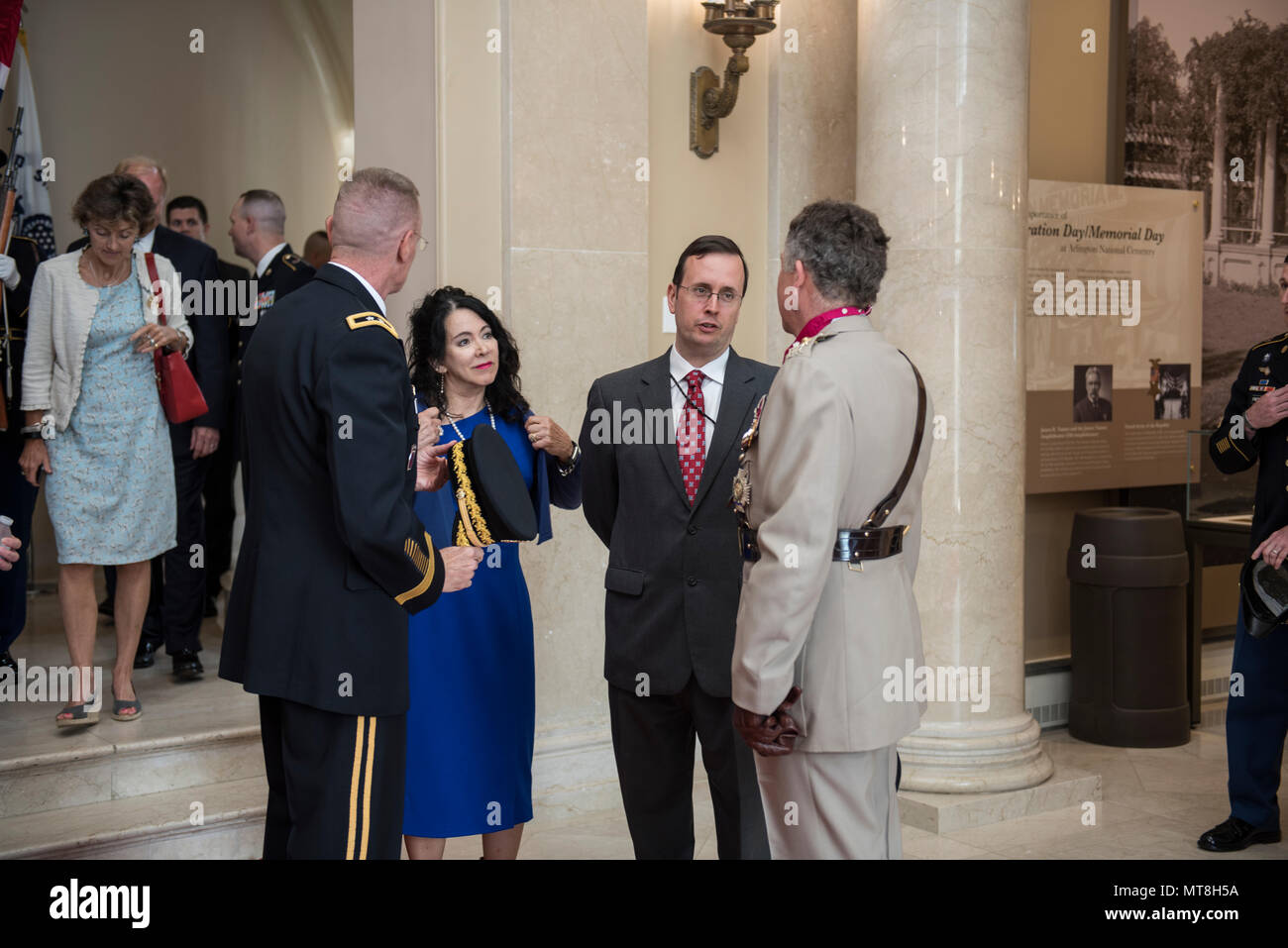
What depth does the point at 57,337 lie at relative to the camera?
14.0 ft

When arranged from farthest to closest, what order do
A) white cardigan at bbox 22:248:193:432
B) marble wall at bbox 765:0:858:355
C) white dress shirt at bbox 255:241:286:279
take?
white dress shirt at bbox 255:241:286:279, marble wall at bbox 765:0:858:355, white cardigan at bbox 22:248:193:432

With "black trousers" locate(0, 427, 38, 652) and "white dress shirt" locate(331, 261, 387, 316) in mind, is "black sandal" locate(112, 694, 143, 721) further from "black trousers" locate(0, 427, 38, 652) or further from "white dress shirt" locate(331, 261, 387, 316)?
"white dress shirt" locate(331, 261, 387, 316)

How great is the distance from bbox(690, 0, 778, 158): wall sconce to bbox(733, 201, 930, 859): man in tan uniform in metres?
2.31

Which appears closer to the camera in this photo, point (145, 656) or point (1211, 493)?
point (145, 656)

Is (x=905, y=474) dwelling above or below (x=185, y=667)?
above

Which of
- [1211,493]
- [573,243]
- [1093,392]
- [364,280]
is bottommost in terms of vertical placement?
[1211,493]

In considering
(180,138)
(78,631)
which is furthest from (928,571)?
(180,138)

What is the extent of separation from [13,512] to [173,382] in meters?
0.97

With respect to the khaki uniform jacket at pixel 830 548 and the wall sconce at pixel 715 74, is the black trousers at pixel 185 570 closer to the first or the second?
the wall sconce at pixel 715 74

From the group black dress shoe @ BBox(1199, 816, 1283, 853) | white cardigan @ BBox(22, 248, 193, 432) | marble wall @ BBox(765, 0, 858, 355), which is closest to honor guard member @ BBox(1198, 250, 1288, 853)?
black dress shoe @ BBox(1199, 816, 1283, 853)

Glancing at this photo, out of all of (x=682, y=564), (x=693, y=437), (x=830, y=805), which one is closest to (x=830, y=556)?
Result: (x=830, y=805)

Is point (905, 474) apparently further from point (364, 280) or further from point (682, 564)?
point (364, 280)

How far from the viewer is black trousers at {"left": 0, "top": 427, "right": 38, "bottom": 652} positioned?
15.5 ft

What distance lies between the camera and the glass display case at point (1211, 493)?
5.45 meters
